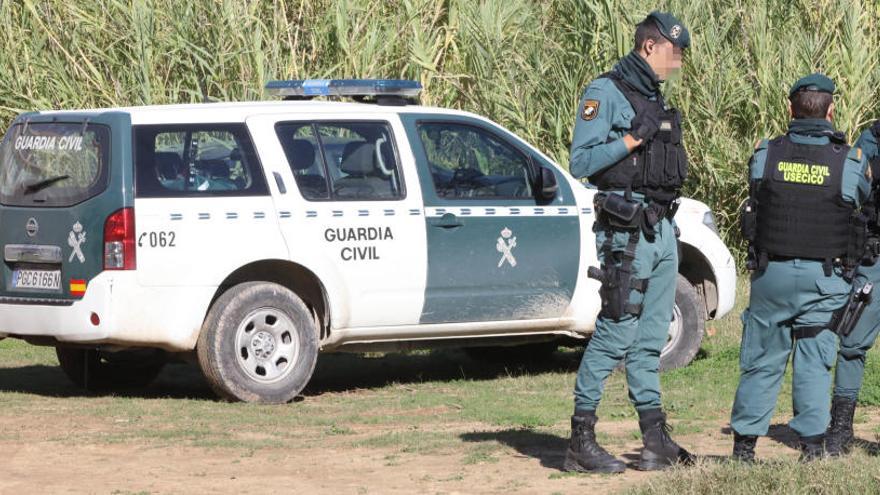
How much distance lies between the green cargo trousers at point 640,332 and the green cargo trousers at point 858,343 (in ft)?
2.89

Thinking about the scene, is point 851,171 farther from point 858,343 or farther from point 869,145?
point 858,343

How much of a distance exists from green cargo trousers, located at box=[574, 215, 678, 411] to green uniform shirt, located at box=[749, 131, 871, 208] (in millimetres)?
540

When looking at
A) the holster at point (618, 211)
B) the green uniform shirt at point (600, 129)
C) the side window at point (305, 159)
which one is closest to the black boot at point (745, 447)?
the holster at point (618, 211)

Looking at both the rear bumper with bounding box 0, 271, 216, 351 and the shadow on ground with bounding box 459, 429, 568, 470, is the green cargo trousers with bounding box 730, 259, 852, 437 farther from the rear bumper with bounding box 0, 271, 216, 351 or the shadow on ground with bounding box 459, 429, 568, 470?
the rear bumper with bounding box 0, 271, 216, 351

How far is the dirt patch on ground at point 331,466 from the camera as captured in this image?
7129mm

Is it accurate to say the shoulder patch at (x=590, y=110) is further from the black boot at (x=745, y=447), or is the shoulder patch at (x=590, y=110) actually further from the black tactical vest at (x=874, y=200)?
the black boot at (x=745, y=447)

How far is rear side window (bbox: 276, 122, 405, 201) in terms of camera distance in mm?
9773

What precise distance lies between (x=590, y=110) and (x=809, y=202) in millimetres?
978

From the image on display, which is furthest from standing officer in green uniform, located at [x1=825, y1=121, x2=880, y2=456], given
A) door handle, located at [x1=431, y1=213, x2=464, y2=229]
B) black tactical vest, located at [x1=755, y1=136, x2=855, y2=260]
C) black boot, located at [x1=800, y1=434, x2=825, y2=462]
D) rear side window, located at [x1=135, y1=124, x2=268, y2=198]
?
rear side window, located at [x1=135, y1=124, x2=268, y2=198]

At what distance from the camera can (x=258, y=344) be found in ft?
31.6

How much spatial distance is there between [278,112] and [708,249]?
298cm

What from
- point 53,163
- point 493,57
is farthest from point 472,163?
point 493,57

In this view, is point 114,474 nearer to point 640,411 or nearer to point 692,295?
point 640,411

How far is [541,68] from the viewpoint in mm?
15453
